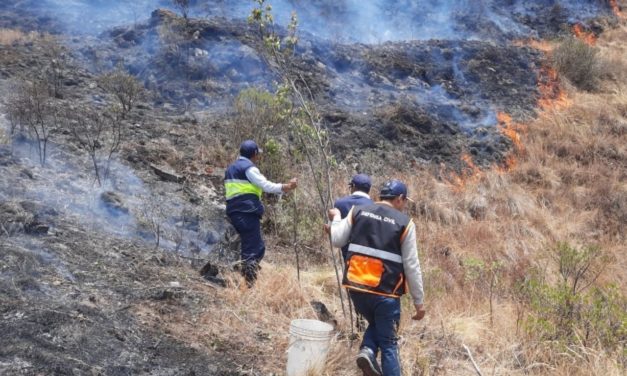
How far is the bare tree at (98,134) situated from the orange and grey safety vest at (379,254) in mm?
4196

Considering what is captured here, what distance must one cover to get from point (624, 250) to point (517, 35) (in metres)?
9.11

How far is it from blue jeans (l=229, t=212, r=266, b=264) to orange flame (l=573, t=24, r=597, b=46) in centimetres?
1358

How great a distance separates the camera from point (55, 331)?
342 cm

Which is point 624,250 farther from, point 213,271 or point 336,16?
point 336,16

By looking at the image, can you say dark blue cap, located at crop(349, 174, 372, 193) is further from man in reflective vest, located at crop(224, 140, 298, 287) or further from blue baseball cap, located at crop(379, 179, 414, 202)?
man in reflective vest, located at crop(224, 140, 298, 287)

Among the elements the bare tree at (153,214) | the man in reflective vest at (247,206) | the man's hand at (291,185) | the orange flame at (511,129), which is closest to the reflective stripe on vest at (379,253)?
the man's hand at (291,185)

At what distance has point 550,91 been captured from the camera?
1300 cm

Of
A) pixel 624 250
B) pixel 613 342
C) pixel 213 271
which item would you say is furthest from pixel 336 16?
pixel 613 342

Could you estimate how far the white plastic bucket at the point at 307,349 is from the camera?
11.3ft

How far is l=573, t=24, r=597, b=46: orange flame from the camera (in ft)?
50.8

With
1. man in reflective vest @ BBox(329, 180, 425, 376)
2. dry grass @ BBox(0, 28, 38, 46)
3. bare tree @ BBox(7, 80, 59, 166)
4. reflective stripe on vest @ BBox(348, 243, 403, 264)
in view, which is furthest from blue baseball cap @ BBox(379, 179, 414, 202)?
dry grass @ BBox(0, 28, 38, 46)

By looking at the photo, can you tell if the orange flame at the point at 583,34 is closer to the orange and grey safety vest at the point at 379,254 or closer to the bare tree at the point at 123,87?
the bare tree at the point at 123,87

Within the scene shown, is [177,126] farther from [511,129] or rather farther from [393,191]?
[511,129]

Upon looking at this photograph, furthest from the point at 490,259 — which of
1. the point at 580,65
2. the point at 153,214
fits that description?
the point at 580,65
